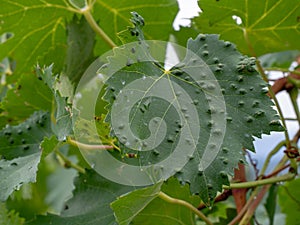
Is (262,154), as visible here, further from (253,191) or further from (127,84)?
(127,84)

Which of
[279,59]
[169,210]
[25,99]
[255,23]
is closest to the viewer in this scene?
[169,210]

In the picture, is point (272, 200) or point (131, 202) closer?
point (131, 202)

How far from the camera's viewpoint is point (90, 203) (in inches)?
39.4

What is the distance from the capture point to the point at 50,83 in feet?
2.81

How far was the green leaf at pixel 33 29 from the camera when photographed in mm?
1128

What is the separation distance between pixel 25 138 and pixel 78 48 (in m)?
0.18

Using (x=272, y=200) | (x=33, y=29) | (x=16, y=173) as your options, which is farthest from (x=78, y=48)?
(x=272, y=200)

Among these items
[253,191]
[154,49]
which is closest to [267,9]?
[154,49]

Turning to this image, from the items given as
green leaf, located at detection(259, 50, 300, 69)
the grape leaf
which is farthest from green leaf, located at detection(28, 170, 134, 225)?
green leaf, located at detection(259, 50, 300, 69)

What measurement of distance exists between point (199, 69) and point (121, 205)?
0.70 ft

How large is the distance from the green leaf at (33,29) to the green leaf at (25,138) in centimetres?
12

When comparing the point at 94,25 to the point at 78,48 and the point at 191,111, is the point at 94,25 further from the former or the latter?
the point at 191,111

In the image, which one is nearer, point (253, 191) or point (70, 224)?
point (70, 224)

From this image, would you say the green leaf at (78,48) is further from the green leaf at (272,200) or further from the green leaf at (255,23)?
the green leaf at (272,200)
